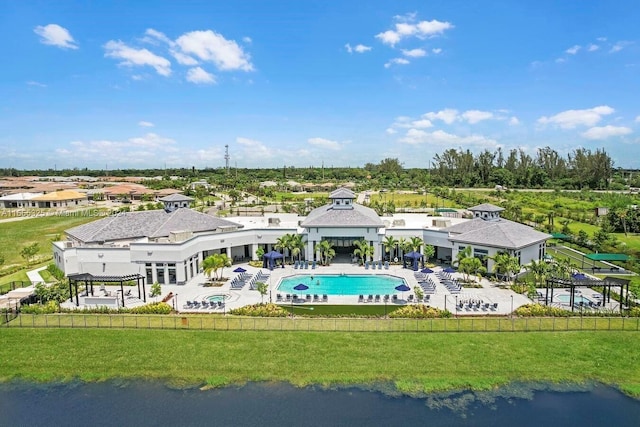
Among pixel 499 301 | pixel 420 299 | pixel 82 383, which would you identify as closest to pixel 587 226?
pixel 499 301

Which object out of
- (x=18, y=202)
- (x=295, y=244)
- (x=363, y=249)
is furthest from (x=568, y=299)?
(x=18, y=202)

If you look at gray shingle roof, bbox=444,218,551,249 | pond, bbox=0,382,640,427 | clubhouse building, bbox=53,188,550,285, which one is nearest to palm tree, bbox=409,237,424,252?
clubhouse building, bbox=53,188,550,285

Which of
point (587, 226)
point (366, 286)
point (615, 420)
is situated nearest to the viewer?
point (615, 420)

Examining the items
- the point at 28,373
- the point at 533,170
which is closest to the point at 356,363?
the point at 28,373

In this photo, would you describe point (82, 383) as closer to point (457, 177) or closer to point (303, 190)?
point (303, 190)

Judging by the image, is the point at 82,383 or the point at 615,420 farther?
the point at 82,383

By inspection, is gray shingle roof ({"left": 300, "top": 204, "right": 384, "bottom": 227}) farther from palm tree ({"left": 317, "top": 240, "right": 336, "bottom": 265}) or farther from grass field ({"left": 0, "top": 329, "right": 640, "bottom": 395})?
grass field ({"left": 0, "top": 329, "right": 640, "bottom": 395})

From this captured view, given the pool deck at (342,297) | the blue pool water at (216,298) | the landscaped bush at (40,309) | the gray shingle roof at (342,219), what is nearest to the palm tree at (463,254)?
the pool deck at (342,297)

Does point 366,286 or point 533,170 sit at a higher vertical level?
point 533,170

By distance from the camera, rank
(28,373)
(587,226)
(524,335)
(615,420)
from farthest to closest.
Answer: (587,226) → (524,335) → (28,373) → (615,420)
